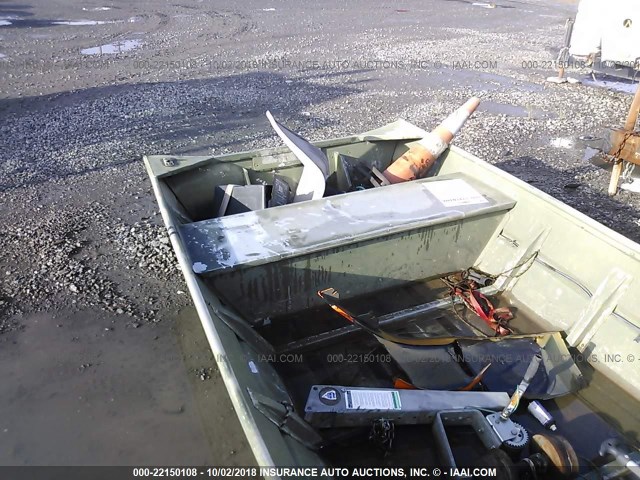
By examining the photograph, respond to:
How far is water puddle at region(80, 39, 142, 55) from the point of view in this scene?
11445mm

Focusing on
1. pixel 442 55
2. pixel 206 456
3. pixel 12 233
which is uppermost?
pixel 442 55

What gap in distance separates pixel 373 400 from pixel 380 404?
0.15ft

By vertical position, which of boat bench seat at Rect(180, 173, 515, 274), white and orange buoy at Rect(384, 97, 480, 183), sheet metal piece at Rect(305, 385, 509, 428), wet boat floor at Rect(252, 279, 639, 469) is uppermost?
Answer: white and orange buoy at Rect(384, 97, 480, 183)

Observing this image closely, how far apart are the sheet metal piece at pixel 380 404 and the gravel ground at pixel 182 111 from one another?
2.51 ft

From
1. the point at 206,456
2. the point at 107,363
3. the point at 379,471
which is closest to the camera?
the point at 379,471

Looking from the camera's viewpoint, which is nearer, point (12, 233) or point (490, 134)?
point (12, 233)

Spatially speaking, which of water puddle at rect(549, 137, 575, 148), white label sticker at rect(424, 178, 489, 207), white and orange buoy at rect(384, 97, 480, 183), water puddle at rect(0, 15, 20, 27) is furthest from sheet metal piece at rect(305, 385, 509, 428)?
water puddle at rect(0, 15, 20, 27)

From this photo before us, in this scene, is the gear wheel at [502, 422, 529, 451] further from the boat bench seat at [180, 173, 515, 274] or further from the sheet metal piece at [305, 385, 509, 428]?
the boat bench seat at [180, 173, 515, 274]

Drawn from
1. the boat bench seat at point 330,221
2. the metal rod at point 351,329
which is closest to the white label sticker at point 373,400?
the metal rod at point 351,329

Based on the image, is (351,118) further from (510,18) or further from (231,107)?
(510,18)

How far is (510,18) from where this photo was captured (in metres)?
19.1

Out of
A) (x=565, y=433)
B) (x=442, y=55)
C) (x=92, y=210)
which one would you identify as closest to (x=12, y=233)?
(x=92, y=210)

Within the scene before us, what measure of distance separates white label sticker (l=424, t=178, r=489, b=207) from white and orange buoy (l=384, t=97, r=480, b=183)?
15.9 inches

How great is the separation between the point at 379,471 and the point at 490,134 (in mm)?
6494
